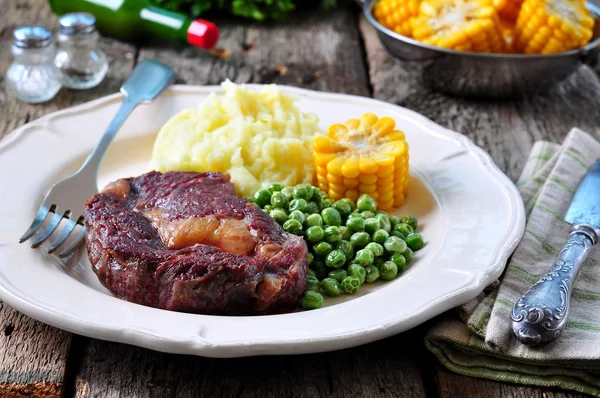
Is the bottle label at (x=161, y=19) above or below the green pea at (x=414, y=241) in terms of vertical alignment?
below

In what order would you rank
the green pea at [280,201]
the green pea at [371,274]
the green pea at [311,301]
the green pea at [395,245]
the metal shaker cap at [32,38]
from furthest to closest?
the metal shaker cap at [32,38]
the green pea at [280,201]
the green pea at [395,245]
the green pea at [371,274]
the green pea at [311,301]

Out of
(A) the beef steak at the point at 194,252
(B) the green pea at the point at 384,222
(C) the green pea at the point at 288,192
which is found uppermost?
(A) the beef steak at the point at 194,252

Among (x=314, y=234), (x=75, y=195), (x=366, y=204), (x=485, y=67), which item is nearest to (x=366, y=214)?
(x=366, y=204)

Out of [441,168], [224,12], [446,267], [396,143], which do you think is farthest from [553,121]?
[224,12]

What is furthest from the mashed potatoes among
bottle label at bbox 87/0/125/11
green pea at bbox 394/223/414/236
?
bottle label at bbox 87/0/125/11

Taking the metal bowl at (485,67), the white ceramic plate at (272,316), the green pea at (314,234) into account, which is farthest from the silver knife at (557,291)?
the metal bowl at (485,67)

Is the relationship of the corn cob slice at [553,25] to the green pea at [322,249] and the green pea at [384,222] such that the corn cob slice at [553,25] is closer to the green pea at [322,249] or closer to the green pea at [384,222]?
the green pea at [384,222]

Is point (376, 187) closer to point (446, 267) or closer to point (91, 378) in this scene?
point (446, 267)
